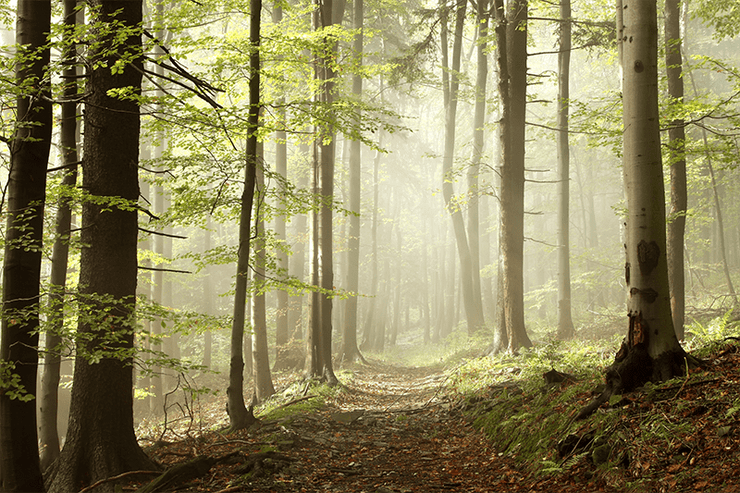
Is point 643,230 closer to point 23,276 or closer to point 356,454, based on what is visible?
point 356,454

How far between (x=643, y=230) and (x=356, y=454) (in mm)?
4624

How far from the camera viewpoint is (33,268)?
16.9ft

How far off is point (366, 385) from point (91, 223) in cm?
842

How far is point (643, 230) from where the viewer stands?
15.7 ft

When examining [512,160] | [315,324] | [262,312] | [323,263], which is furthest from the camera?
[323,263]

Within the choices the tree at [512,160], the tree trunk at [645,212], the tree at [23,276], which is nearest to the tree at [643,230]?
the tree trunk at [645,212]

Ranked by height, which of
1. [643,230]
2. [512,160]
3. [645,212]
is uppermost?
[512,160]

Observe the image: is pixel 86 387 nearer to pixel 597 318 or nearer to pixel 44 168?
pixel 44 168

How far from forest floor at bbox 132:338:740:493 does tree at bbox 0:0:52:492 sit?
1243mm

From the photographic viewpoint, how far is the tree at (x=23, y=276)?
15.8 ft

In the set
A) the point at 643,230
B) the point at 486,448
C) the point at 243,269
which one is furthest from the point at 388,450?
the point at 643,230

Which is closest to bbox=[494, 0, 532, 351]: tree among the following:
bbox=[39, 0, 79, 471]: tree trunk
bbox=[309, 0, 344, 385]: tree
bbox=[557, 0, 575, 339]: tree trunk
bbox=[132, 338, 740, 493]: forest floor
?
bbox=[132, 338, 740, 493]: forest floor

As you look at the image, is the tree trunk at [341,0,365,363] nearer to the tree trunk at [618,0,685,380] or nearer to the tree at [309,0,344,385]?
the tree at [309,0,344,385]

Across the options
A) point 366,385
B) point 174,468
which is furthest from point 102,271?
point 366,385
